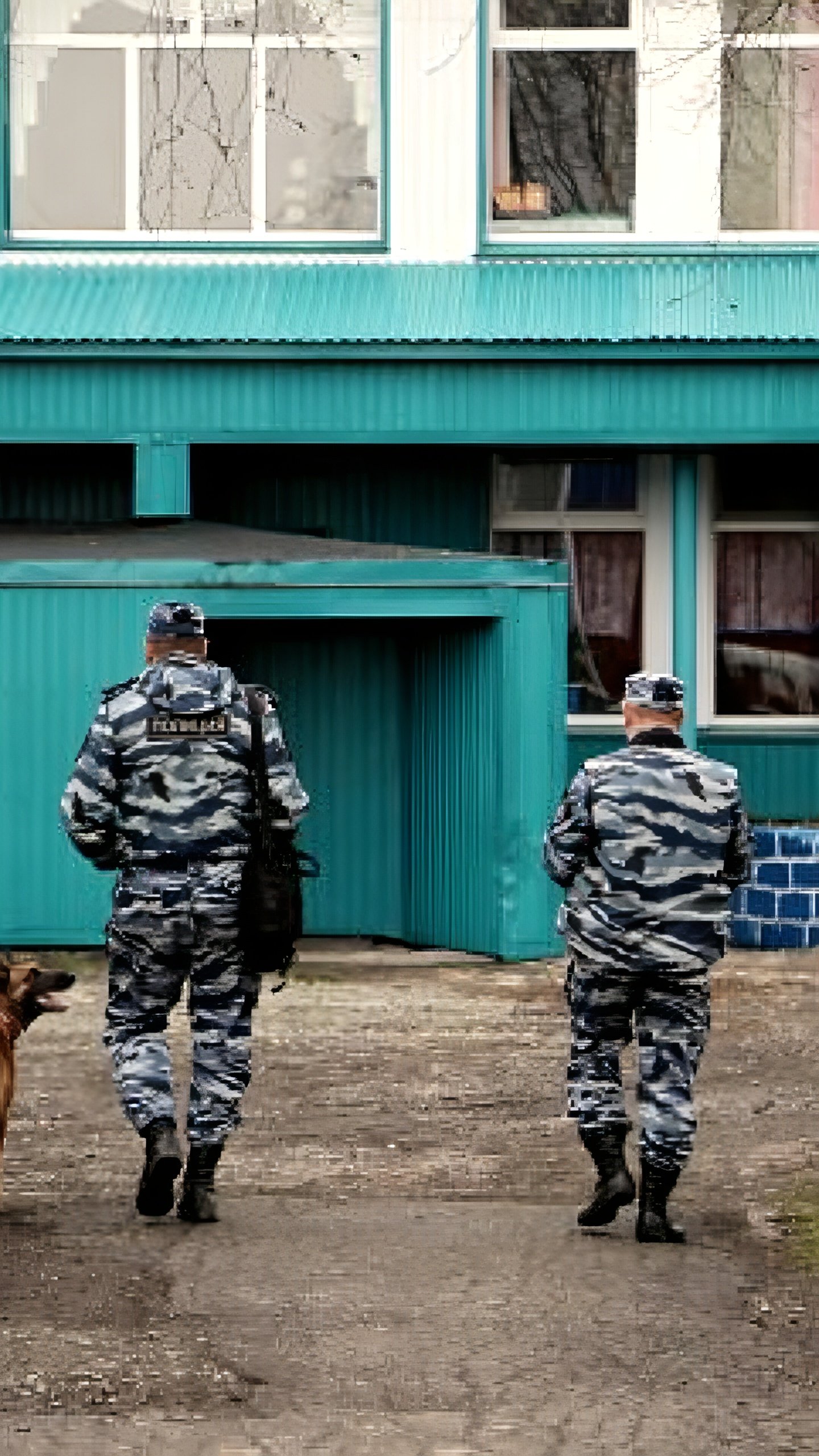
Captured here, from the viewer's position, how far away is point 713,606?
826 inches

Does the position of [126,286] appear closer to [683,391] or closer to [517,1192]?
[683,391]

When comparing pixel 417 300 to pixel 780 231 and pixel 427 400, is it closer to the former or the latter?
pixel 427 400

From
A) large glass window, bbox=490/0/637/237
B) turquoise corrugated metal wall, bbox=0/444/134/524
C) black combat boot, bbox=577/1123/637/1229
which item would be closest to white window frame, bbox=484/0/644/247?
large glass window, bbox=490/0/637/237

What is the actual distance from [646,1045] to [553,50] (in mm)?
11826

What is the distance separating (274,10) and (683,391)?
357 centimetres

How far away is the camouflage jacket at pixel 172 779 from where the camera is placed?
9891 millimetres

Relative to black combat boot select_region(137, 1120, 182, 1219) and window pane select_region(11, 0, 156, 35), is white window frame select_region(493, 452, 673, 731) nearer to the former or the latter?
window pane select_region(11, 0, 156, 35)

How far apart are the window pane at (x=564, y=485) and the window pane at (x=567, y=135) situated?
1.53 meters

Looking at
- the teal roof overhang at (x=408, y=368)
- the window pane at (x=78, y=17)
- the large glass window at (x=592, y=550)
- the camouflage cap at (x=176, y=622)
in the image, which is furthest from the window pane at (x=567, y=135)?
the camouflage cap at (x=176, y=622)

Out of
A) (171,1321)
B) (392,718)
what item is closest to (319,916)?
(392,718)

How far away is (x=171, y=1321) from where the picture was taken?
8336 millimetres

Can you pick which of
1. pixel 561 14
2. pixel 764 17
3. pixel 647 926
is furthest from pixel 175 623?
pixel 561 14

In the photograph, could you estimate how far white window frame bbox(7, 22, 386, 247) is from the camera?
19859 mm

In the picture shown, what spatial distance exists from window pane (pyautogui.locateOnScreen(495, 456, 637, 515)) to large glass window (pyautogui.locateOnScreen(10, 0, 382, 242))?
1.85 meters
